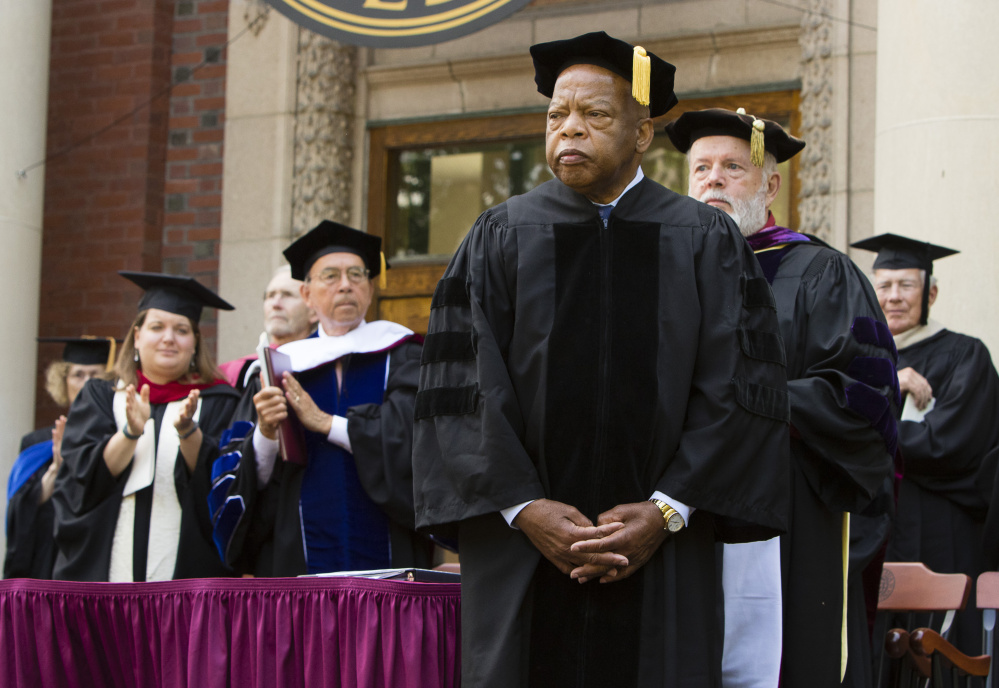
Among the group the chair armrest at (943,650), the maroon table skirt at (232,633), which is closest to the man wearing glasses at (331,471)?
the maroon table skirt at (232,633)

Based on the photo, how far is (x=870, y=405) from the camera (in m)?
3.24

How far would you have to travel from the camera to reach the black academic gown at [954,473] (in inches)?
208

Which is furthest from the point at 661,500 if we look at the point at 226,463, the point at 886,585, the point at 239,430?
the point at 239,430

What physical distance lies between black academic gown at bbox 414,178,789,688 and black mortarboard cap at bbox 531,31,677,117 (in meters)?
0.34

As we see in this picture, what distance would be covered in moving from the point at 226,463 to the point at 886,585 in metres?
2.52

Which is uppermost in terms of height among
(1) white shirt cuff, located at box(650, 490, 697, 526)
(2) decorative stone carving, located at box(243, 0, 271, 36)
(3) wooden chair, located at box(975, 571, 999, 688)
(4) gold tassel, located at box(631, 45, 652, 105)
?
(2) decorative stone carving, located at box(243, 0, 271, 36)

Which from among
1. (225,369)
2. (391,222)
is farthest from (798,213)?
(225,369)

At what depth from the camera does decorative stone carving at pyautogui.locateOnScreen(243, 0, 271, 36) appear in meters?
7.88

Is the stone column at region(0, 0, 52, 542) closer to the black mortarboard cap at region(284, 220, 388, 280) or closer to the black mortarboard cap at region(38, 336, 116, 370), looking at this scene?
the black mortarboard cap at region(38, 336, 116, 370)

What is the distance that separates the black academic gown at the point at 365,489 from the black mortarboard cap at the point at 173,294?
2.78 ft

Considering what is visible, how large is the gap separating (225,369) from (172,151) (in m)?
2.24

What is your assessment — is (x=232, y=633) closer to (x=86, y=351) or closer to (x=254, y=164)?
(x=86, y=351)

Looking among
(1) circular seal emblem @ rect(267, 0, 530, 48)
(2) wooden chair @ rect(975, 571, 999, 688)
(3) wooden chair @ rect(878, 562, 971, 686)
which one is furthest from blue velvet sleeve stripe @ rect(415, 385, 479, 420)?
(1) circular seal emblem @ rect(267, 0, 530, 48)

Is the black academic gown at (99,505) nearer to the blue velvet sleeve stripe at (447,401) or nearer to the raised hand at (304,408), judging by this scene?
the raised hand at (304,408)
